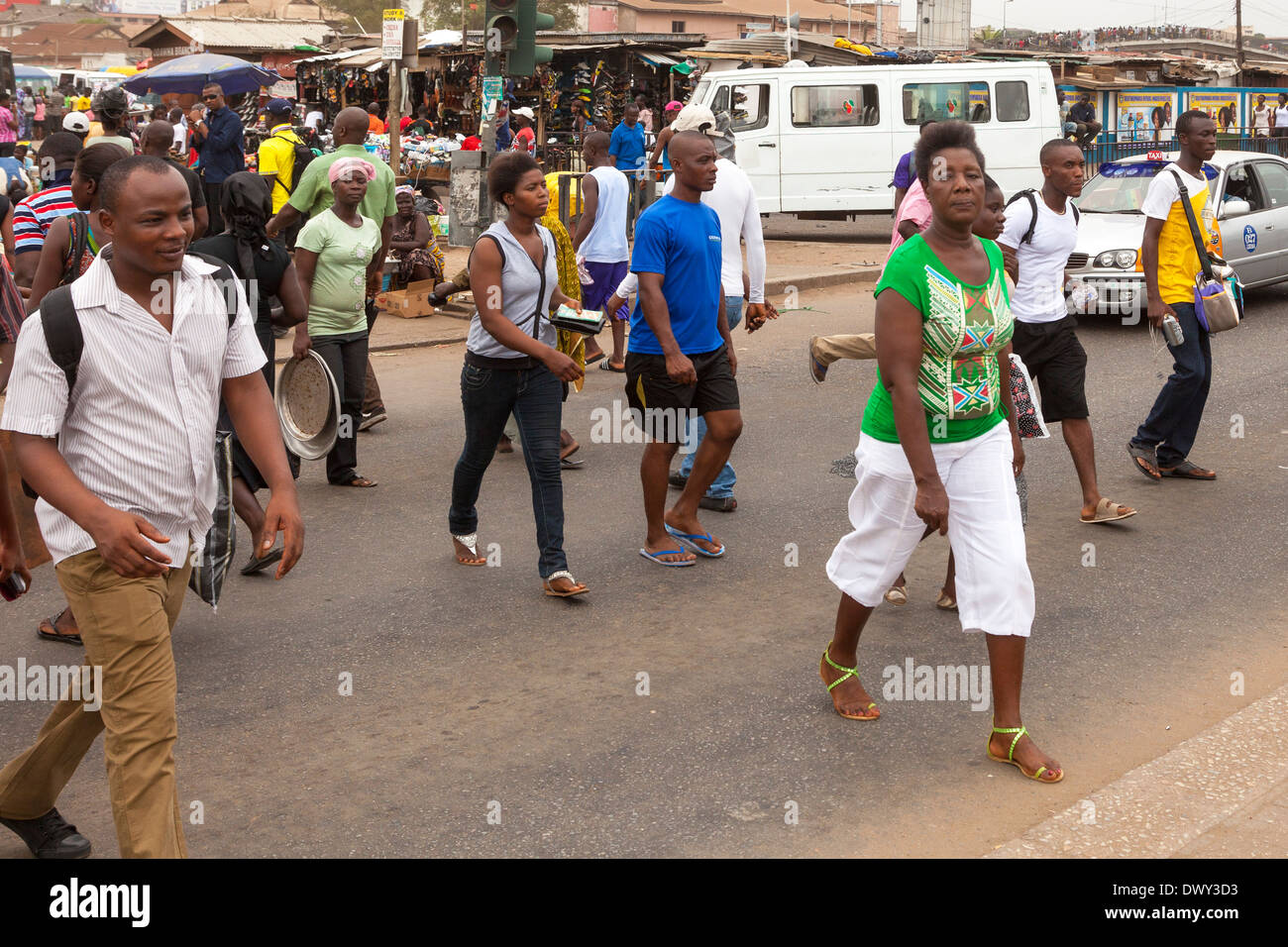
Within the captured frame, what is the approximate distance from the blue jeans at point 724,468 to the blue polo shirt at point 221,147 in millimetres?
8829

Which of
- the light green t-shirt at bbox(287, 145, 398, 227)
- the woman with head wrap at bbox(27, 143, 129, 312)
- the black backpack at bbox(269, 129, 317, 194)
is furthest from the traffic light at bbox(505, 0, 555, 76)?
the woman with head wrap at bbox(27, 143, 129, 312)

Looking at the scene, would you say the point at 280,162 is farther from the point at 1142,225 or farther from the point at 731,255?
the point at 1142,225

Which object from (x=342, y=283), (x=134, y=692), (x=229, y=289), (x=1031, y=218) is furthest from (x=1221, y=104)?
(x=134, y=692)

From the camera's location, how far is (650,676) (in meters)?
5.22

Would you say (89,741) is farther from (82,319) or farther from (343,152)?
(343,152)

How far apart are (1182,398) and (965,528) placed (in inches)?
160

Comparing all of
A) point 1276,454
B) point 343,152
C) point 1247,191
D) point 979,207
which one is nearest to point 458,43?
point 1247,191

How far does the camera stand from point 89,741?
3.66m

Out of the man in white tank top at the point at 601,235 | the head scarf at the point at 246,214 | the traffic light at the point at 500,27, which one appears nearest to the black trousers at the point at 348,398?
the head scarf at the point at 246,214

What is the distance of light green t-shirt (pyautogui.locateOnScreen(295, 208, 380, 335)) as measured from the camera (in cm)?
766

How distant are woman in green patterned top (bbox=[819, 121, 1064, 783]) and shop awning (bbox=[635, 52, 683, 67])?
2680 cm

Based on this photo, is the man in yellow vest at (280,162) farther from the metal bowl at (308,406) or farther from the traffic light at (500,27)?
the metal bowl at (308,406)

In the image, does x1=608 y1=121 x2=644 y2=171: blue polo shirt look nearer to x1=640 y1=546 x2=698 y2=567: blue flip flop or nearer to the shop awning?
the shop awning

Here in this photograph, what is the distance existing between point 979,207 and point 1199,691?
80.0 inches
